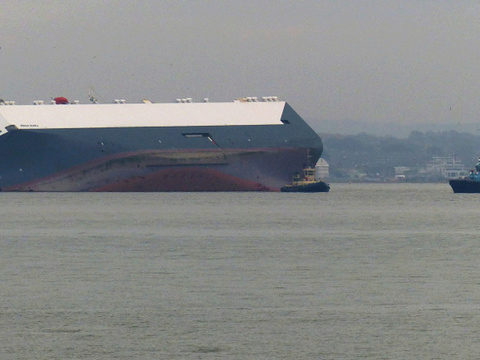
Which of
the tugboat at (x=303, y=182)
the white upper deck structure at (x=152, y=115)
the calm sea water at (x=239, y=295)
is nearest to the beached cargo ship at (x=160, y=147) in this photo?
the white upper deck structure at (x=152, y=115)

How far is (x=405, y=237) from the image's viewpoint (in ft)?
130

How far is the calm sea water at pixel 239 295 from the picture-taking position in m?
15.8

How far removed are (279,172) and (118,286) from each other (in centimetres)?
6880

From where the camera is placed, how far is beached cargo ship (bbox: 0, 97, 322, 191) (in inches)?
3568

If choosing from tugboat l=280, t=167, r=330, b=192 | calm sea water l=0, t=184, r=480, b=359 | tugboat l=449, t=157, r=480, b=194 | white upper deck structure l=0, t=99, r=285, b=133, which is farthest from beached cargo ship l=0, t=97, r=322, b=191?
calm sea water l=0, t=184, r=480, b=359

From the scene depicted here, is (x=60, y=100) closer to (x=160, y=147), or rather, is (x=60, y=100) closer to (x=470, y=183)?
(x=160, y=147)

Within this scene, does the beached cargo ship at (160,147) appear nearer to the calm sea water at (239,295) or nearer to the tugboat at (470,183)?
the tugboat at (470,183)

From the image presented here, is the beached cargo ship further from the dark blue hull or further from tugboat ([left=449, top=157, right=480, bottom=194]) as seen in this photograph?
tugboat ([left=449, top=157, right=480, bottom=194])

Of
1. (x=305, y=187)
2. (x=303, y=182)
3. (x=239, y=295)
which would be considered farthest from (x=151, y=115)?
(x=239, y=295)

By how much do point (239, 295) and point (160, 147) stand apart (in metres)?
70.2

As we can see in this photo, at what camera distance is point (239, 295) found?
21.0 m

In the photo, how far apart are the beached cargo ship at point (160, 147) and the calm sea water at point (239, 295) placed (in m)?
49.3

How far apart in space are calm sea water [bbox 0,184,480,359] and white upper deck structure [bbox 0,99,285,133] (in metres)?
51.1

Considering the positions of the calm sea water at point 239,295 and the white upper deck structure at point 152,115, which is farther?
the white upper deck structure at point 152,115
